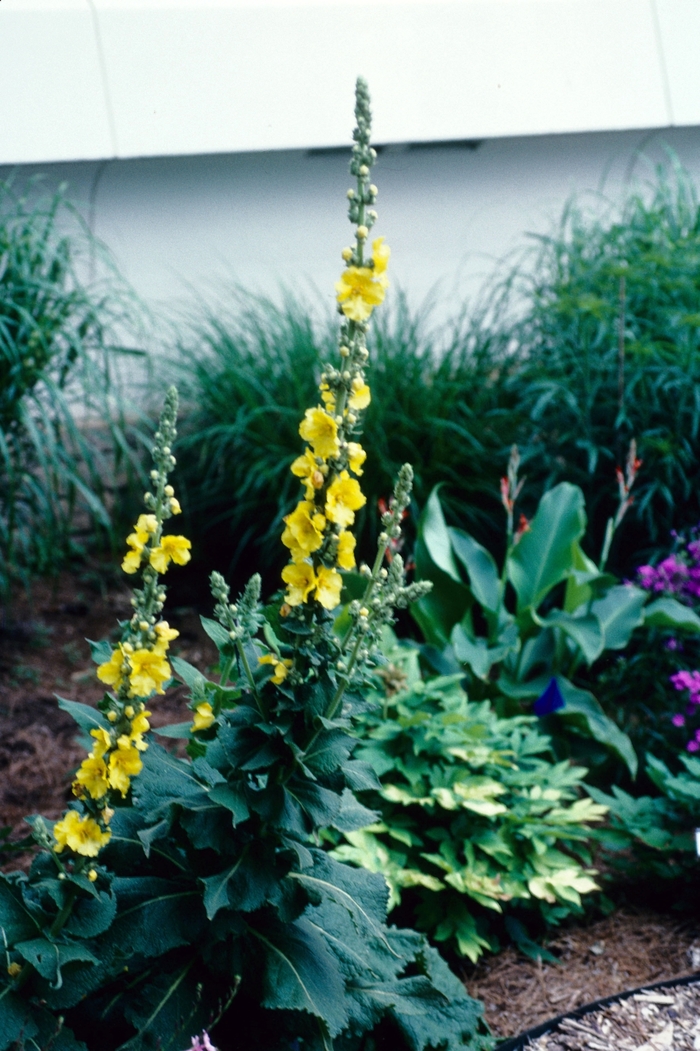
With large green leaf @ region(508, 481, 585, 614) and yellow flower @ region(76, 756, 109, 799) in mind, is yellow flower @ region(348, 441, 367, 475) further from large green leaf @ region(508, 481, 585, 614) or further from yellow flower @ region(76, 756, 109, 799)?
large green leaf @ region(508, 481, 585, 614)

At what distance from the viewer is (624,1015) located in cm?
197

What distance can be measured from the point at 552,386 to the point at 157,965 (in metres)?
2.59

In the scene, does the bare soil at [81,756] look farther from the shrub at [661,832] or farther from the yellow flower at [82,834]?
the yellow flower at [82,834]

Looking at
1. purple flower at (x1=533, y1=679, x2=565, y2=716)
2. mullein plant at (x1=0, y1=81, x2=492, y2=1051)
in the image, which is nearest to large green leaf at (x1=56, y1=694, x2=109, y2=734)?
mullein plant at (x1=0, y1=81, x2=492, y2=1051)

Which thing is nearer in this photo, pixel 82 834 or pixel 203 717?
pixel 82 834

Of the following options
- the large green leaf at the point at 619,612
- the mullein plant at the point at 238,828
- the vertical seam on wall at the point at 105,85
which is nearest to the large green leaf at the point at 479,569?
the large green leaf at the point at 619,612

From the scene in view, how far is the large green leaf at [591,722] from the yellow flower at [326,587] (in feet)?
5.19

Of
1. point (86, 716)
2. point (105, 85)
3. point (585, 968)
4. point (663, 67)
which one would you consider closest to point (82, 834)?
point (86, 716)

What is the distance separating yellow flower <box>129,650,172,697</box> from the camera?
1.40 m

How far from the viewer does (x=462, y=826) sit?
7.55 feet

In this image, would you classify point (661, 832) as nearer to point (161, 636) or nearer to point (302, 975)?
point (302, 975)

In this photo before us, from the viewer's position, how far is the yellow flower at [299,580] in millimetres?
1418

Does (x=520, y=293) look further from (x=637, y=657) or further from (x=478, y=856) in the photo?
(x=478, y=856)

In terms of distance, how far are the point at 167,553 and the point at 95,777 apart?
335 millimetres
